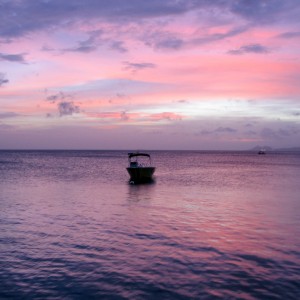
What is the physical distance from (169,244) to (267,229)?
7308mm

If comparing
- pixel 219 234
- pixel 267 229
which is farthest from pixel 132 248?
pixel 267 229

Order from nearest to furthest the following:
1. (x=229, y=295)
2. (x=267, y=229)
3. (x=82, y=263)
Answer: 1. (x=229, y=295)
2. (x=82, y=263)
3. (x=267, y=229)

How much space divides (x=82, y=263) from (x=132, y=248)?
3.08 metres

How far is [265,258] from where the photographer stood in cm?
1611

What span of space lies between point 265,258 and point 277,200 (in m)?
21.6

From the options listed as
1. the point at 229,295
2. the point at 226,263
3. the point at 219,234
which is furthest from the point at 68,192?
the point at 229,295

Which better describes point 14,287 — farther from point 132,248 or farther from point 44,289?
point 132,248

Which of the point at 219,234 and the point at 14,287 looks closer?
the point at 14,287

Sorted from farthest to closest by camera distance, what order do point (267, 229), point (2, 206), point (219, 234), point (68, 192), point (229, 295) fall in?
point (68, 192) < point (2, 206) < point (267, 229) < point (219, 234) < point (229, 295)

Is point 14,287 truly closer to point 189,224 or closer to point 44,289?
point 44,289

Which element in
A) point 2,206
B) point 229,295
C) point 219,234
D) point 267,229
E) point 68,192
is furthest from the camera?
point 68,192

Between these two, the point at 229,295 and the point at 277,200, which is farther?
the point at 277,200

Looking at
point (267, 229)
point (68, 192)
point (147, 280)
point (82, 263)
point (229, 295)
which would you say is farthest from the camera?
point (68, 192)

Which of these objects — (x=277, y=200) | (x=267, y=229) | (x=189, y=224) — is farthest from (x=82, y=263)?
(x=277, y=200)
